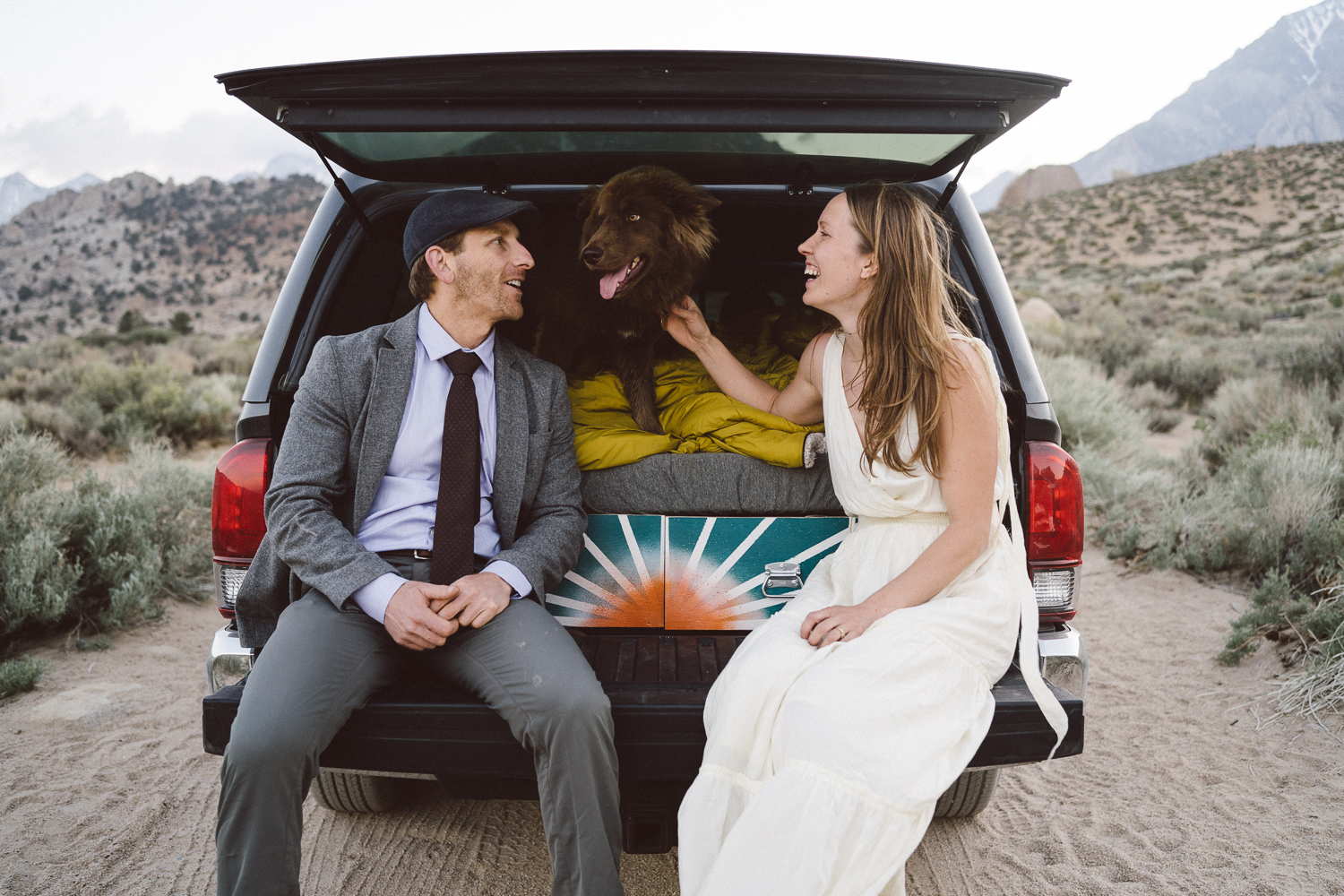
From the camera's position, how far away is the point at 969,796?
8.94 ft

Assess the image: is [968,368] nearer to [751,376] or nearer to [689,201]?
[751,376]

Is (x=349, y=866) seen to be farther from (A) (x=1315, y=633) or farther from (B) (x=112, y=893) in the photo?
(A) (x=1315, y=633)

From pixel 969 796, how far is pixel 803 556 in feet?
3.40

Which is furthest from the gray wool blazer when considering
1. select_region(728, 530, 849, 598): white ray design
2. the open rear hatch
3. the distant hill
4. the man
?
the distant hill

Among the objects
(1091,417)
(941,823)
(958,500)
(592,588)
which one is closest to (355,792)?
(592,588)

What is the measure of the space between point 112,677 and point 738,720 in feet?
12.3

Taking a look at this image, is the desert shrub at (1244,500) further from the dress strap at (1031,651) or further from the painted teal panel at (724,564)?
the painted teal panel at (724,564)

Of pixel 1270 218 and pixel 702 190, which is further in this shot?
pixel 1270 218

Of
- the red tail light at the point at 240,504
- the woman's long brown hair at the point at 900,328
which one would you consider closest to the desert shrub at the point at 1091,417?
the woman's long brown hair at the point at 900,328

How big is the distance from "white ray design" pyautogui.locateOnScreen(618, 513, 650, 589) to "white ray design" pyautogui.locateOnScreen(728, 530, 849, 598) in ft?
0.78

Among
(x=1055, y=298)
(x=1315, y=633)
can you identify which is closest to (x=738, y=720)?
(x=1315, y=633)

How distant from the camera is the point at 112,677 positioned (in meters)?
4.20

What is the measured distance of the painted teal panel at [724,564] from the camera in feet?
7.70

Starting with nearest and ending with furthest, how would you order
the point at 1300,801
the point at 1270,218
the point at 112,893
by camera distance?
1. the point at 112,893
2. the point at 1300,801
3. the point at 1270,218
